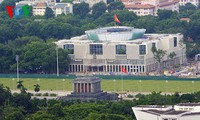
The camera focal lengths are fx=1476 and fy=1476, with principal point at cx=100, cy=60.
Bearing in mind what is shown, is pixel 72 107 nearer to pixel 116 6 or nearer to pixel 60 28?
pixel 60 28

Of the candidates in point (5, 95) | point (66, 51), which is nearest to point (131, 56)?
point (66, 51)

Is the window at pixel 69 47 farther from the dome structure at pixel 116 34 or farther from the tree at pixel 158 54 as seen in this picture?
the tree at pixel 158 54

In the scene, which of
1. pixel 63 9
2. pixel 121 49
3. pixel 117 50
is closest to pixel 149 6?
pixel 63 9

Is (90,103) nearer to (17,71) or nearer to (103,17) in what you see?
(17,71)

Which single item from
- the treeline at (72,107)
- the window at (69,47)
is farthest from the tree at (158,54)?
the treeline at (72,107)

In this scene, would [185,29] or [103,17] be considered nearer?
[185,29]

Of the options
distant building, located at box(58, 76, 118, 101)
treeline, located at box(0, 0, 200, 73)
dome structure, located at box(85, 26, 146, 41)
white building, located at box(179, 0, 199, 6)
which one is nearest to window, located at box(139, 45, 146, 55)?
dome structure, located at box(85, 26, 146, 41)

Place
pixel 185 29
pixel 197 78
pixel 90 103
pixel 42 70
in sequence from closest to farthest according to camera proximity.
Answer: pixel 90 103, pixel 197 78, pixel 42 70, pixel 185 29

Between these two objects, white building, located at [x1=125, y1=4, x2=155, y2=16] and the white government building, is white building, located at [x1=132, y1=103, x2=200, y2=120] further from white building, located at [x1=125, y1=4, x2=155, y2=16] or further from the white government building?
white building, located at [x1=125, y1=4, x2=155, y2=16]
